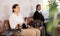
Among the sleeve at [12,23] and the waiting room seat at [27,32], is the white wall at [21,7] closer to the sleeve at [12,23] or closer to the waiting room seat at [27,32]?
the sleeve at [12,23]

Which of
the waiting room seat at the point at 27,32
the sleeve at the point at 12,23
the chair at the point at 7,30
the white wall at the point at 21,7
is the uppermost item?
the white wall at the point at 21,7

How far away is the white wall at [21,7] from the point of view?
4018 mm

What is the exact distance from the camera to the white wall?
4018 millimetres

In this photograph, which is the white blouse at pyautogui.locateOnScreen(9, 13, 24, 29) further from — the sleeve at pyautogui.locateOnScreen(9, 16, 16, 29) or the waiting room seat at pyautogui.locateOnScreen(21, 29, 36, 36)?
the waiting room seat at pyautogui.locateOnScreen(21, 29, 36, 36)

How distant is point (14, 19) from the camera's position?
352cm

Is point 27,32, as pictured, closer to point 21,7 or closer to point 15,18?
point 15,18

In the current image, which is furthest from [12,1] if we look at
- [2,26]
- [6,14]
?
[2,26]

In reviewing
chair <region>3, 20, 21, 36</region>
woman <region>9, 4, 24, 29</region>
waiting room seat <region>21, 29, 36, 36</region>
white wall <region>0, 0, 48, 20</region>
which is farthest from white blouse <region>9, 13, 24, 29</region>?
white wall <region>0, 0, 48, 20</region>

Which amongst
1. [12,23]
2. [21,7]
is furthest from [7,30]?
[21,7]

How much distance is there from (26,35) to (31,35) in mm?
114

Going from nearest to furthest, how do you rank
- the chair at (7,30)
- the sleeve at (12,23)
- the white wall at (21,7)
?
the chair at (7,30) < the sleeve at (12,23) < the white wall at (21,7)

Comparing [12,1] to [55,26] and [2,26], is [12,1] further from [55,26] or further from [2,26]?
[55,26]

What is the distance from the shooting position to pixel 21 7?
16.1ft

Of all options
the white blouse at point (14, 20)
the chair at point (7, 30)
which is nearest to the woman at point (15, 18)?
the white blouse at point (14, 20)
